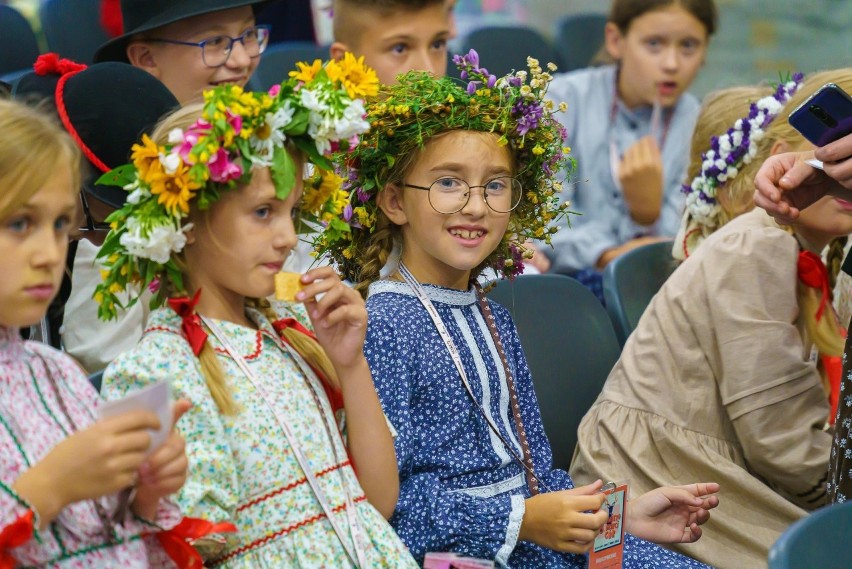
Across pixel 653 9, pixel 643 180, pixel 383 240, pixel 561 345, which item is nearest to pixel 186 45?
pixel 383 240

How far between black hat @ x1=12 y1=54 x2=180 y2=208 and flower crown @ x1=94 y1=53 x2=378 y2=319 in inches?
21.8

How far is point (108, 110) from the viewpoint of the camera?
257cm

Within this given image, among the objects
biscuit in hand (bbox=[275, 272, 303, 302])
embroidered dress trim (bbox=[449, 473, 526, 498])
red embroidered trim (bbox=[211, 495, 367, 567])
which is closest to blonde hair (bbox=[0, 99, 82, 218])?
biscuit in hand (bbox=[275, 272, 303, 302])

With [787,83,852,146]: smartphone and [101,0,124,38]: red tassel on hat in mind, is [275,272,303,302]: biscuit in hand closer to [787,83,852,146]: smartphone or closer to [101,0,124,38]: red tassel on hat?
[787,83,852,146]: smartphone

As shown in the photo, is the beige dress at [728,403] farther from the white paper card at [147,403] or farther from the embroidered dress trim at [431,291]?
the white paper card at [147,403]

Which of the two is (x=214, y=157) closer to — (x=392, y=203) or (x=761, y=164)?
(x=392, y=203)

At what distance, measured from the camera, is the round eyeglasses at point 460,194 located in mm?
2477

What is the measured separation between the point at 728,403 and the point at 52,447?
169 centimetres

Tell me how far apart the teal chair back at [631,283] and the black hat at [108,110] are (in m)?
1.28

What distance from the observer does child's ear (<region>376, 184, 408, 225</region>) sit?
2.55 meters

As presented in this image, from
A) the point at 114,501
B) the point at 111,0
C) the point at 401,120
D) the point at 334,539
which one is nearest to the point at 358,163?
the point at 401,120

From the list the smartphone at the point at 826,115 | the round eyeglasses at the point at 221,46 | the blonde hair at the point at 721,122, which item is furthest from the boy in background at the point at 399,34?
the smartphone at the point at 826,115

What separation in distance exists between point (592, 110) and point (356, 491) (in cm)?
329

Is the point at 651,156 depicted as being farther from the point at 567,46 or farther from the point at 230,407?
the point at 230,407
